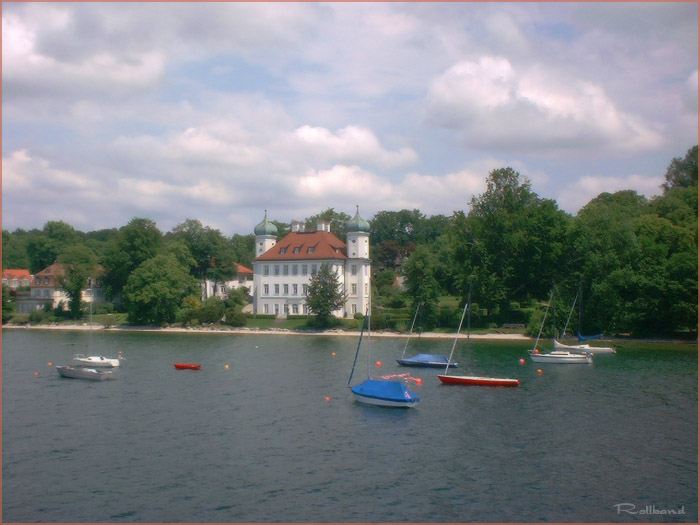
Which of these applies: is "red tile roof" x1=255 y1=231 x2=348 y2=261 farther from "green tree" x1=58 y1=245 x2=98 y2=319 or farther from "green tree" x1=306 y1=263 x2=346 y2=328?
"green tree" x1=58 y1=245 x2=98 y2=319

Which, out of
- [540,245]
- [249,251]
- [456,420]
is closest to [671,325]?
[540,245]

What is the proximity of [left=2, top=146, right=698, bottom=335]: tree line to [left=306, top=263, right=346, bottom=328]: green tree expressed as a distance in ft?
27.6

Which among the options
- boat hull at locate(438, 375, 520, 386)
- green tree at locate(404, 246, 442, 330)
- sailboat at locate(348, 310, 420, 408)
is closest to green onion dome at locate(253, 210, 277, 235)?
green tree at locate(404, 246, 442, 330)

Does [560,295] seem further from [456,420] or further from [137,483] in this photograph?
[137,483]

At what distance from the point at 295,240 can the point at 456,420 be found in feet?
219

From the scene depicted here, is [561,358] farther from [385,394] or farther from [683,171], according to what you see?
[683,171]

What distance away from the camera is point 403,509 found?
21844mm

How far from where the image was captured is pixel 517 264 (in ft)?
257

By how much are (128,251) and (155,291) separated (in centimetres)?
1455

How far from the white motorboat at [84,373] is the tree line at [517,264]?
39741mm

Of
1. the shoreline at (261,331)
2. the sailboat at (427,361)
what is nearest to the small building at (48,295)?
the shoreline at (261,331)

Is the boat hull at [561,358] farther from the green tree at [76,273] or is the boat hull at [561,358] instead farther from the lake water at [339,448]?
the green tree at [76,273]

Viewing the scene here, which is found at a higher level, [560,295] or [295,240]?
[295,240]

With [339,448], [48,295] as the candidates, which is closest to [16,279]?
[48,295]
